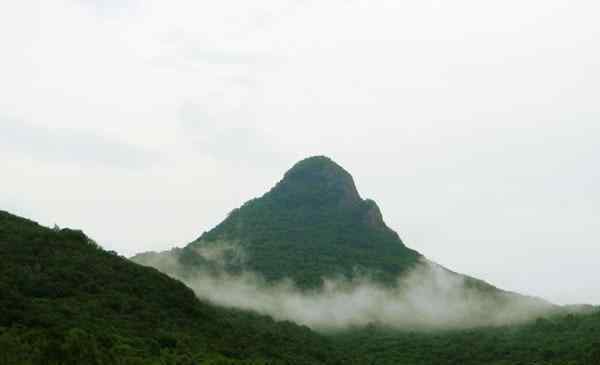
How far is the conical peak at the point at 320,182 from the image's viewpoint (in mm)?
160375

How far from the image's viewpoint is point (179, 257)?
456 feet

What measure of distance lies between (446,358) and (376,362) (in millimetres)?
8915

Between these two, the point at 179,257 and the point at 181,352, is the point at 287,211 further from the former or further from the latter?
the point at 181,352

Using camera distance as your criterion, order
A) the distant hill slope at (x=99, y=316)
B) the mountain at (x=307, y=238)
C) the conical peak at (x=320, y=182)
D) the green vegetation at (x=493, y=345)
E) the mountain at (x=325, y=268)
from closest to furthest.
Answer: the distant hill slope at (x=99, y=316) → the green vegetation at (x=493, y=345) → the mountain at (x=325, y=268) → the mountain at (x=307, y=238) → the conical peak at (x=320, y=182)

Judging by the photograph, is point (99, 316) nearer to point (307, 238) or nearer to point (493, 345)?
point (493, 345)

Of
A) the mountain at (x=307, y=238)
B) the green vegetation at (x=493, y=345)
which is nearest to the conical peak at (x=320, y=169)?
the mountain at (x=307, y=238)

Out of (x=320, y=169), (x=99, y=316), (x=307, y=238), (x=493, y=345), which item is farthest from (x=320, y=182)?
(x=99, y=316)

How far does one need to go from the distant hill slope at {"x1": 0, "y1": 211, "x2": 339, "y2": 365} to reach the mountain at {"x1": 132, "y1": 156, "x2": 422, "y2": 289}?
193 feet

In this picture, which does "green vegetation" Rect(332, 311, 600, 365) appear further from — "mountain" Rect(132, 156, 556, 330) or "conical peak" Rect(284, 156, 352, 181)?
"conical peak" Rect(284, 156, 352, 181)

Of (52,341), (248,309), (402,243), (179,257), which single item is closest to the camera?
(52,341)

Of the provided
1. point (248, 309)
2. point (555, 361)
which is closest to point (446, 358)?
point (555, 361)

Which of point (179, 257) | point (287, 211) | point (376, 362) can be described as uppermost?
point (287, 211)

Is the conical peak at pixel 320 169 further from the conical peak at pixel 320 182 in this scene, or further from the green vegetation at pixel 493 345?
the green vegetation at pixel 493 345

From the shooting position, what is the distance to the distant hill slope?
47.8m
